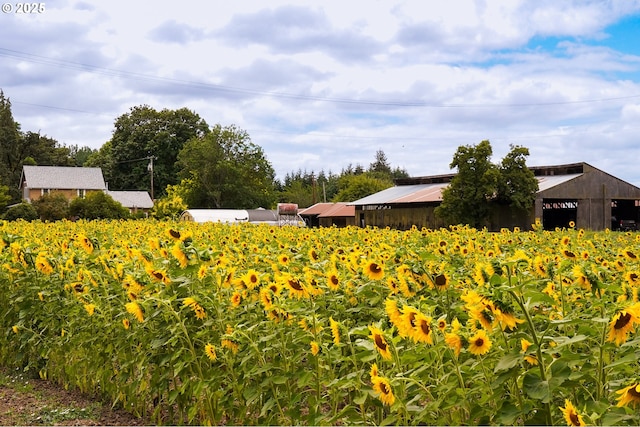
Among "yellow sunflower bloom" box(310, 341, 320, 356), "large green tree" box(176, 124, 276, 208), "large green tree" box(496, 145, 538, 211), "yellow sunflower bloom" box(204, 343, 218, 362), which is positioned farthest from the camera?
"large green tree" box(176, 124, 276, 208)

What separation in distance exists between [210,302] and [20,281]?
2.96 meters

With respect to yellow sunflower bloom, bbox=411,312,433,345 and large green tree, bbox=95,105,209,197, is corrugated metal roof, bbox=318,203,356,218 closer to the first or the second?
large green tree, bbox=95,105,209,197

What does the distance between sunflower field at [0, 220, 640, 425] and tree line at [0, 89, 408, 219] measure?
54.0 m

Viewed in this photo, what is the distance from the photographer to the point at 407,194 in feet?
132

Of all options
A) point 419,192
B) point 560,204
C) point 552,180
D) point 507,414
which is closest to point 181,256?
point 507,414

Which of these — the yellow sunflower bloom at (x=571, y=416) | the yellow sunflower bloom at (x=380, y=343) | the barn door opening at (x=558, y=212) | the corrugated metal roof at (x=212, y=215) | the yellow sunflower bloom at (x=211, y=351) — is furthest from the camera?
the corrugated metal roof at (x=212, y=215)

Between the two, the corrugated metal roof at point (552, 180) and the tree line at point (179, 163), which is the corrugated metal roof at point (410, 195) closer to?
the corrugated metal roof at point (552, 180)

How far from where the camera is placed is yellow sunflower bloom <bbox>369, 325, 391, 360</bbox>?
2369 millimetres

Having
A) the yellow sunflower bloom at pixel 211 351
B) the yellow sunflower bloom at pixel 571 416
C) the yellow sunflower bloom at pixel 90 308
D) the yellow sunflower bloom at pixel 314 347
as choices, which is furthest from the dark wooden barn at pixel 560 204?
the yellow sunflower bloom at pixel 571 416

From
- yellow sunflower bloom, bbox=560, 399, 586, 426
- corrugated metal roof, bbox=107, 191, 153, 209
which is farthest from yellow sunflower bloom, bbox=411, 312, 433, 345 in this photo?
corrugated metal roof, bbox=107, 191, 153, 209

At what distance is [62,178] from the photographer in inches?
2672

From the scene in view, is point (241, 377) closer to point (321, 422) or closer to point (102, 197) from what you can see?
point (321, 422)

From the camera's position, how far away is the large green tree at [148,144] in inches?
2827

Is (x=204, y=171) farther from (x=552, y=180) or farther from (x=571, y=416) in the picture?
(x=571, y=416)
